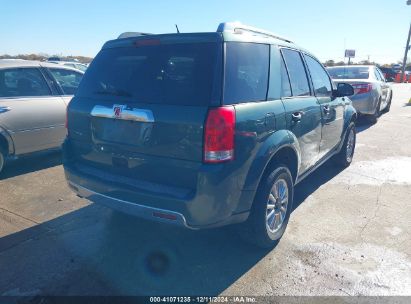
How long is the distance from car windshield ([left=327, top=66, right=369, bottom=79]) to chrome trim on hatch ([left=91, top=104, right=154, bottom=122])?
8.57m

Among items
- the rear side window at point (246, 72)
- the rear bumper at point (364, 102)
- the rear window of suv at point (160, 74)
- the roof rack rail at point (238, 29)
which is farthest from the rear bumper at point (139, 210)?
the rear bumper at point (364, 102)

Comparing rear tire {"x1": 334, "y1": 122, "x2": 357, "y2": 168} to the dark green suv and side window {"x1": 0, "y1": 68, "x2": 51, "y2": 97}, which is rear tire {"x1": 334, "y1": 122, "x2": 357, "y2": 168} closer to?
the dark green suv

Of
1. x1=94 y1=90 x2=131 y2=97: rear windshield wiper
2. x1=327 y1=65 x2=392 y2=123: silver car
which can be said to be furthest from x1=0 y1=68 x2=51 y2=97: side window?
x1=327 y1=65 x2=392 y2=123: silver car

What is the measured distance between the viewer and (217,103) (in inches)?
97.5

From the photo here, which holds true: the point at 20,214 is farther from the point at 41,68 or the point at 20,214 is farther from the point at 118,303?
the point at 41,68

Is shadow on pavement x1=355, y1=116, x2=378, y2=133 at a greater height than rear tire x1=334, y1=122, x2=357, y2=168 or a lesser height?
lesser

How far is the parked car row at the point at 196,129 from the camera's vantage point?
2.49 meters

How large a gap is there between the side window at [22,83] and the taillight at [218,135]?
12.7 ft

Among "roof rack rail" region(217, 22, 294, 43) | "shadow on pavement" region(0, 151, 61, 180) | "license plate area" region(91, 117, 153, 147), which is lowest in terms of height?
"shadow on pavement" region(0, 151, 61, 180)

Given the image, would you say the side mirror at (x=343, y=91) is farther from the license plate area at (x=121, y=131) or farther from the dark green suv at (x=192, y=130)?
the license plate area at (x=121, y=131)

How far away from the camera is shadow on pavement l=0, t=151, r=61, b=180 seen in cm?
535

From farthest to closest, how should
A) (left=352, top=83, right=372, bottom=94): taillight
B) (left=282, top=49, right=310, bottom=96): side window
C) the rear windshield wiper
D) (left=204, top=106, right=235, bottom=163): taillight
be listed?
(left=352, top=83, right=372, bottom=94): taillight, (left=282, top=49, right=310, bottom=96): side window, the rear windshield wiper, (left=204, top=106, right=235, bottom=163): taillight

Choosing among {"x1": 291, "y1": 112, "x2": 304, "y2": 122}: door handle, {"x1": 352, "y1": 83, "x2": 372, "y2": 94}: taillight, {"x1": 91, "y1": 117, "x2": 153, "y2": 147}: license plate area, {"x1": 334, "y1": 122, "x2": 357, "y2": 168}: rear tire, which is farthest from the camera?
{"x1": 352, "y1": 83, "x2": 372, "y2": 94}: taillight

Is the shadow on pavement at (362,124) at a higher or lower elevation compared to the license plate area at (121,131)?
lower
